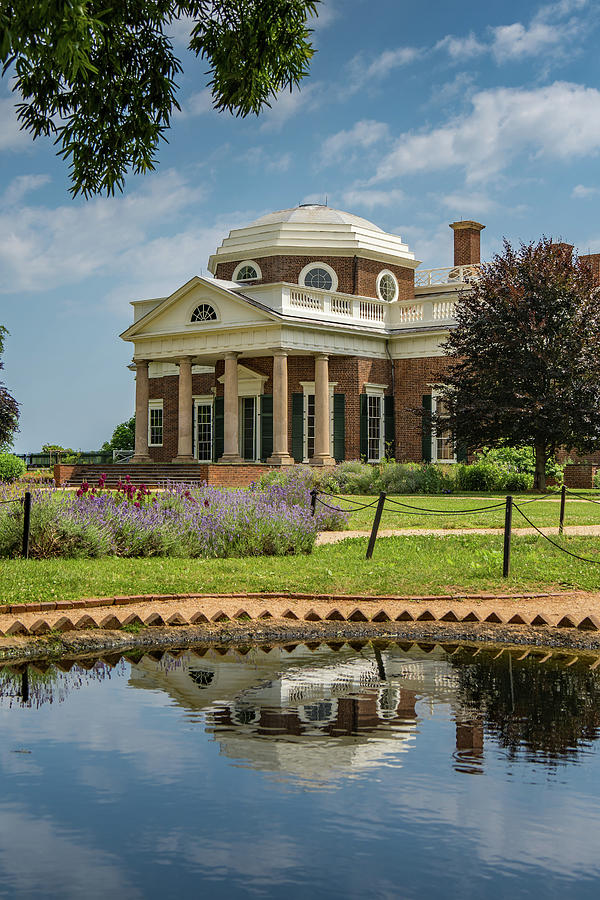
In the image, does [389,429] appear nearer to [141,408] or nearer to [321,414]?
[321,414]

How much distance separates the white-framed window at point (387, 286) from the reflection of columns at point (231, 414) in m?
7.88

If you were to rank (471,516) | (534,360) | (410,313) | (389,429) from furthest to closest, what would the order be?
(410,313) → (389,429) → (534,360) → (471,516)

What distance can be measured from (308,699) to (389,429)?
98.3 ft

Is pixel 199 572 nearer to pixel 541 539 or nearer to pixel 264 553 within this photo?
pixel 264 553

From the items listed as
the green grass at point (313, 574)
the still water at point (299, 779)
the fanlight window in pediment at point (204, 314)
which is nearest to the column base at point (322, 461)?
the fanlight window in pediment at point (204, 314)

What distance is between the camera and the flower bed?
571 inches

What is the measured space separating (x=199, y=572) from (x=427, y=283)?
3429 centimetres

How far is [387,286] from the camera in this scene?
136ft

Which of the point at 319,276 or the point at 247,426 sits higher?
the point at 319,276

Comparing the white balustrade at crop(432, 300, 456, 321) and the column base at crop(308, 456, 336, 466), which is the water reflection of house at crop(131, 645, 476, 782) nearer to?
the column base at crop(308, 456, 336, 466)

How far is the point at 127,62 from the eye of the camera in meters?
12.2

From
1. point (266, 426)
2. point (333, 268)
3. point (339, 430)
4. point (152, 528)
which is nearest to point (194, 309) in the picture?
point (266, 426)

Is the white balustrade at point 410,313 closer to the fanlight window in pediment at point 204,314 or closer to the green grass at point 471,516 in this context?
the fanlight window in pediment at point 204,314

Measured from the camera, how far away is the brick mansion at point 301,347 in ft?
116
